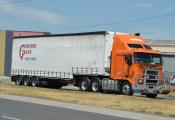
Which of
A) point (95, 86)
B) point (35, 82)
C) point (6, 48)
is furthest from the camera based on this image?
point (6, 48)

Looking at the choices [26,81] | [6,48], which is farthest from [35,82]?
[6,48]

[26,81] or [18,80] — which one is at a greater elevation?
[18,80]

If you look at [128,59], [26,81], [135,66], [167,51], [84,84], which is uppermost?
[167,51]

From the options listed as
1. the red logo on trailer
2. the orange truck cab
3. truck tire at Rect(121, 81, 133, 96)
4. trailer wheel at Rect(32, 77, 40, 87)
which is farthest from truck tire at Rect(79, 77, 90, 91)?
the red logo on trailer

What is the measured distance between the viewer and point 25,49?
4675 cm

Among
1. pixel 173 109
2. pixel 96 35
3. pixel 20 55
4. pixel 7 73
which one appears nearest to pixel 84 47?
pixel 96 35

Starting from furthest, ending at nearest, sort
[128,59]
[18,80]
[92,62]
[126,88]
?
[18,80] < [92,62] < [126,88] < [128,59]

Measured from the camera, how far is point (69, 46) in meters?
40.3

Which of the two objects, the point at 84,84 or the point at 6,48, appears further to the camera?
the point at 6,48

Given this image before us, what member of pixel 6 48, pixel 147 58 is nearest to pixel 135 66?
pixel 147 58

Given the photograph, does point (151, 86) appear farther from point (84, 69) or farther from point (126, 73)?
point (84, 69)

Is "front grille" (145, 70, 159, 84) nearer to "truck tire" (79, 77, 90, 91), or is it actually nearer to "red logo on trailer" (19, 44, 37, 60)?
"truck tire" (79, 77, 90, 91)

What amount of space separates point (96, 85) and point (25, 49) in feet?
38.9

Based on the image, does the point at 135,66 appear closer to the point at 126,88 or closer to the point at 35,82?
the point at 126,88
